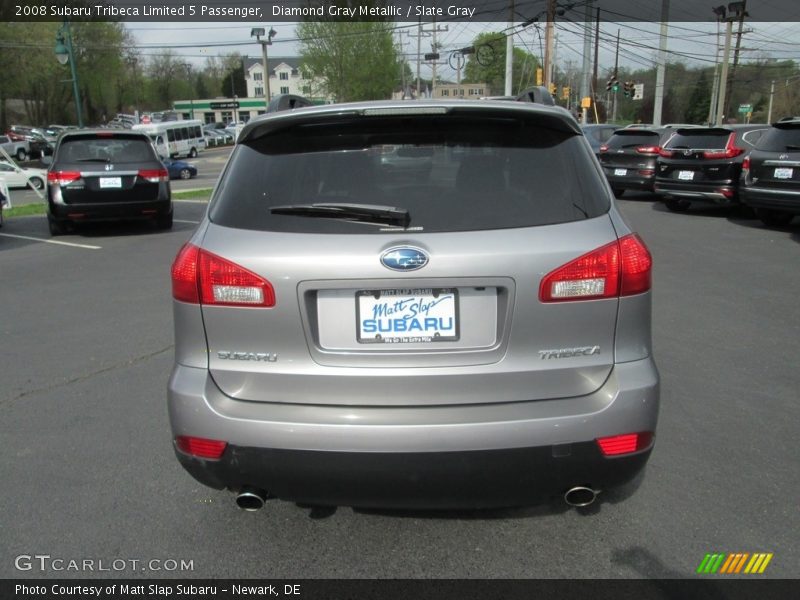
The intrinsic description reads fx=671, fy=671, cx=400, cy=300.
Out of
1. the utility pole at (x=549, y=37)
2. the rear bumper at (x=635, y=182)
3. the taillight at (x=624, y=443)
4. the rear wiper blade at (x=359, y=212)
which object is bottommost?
the rear bumper at (x=635, y=182)

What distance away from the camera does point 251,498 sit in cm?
259

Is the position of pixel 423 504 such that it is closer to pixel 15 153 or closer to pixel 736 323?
pixel 736 323

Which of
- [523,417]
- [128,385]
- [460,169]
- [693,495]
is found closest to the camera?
[523,417]

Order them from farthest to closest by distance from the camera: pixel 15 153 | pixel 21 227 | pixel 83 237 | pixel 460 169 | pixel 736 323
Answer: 1. pixel 15 153
2. pixel 21 227
3. pixel 83 237
4. pixel 736 323
5. pixel 460 169

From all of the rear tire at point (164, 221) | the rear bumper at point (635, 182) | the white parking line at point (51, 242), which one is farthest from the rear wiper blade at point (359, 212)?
the rear bumper at point (635, 182)

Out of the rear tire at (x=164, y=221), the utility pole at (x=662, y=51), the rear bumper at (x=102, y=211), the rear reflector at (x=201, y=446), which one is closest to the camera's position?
the rear reflector at (x=201, y=446)

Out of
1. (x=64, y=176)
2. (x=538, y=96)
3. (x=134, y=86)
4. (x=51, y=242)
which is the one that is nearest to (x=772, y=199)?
(x=538, y=96)

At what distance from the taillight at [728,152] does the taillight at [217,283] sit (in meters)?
12.5

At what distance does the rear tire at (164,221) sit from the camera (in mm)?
11840

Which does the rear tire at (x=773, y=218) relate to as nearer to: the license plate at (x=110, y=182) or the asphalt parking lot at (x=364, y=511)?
the asphalt parking lot at (x=364, y=511)

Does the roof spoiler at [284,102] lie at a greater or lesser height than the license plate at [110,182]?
greater

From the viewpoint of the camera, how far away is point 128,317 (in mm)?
6488
